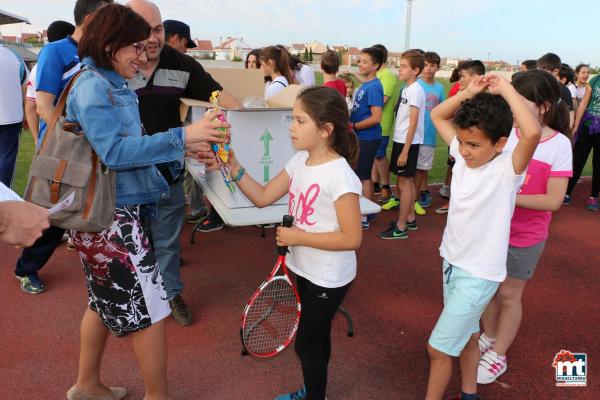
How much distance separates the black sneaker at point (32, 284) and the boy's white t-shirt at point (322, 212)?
261 centimetres

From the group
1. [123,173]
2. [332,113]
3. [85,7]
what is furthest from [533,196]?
[85,7]

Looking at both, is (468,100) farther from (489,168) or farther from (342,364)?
(342,364)

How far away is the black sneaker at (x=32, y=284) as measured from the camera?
3675 mm

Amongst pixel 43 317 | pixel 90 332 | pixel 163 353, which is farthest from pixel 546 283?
pixel 43 317

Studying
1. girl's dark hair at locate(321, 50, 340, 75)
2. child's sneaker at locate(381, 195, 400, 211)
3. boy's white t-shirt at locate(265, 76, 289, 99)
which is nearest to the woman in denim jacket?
boy's white t-shirt at locate(265, 76, 289, 99)

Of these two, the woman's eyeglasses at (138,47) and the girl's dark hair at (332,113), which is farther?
the girl's dark hair at (332,113)

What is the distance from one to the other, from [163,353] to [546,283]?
3601mm

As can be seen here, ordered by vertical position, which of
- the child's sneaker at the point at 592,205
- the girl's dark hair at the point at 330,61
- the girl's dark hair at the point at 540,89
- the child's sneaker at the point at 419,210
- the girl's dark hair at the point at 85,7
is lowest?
the child's sneaker at the point at 592,205

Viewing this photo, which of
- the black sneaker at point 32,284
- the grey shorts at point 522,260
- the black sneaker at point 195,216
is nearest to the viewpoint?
the grey shorts at point 522,260

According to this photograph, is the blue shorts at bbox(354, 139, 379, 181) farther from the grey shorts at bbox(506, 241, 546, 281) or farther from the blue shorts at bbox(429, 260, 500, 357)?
the blue shorts at bbox(429, 260, 500, 357)

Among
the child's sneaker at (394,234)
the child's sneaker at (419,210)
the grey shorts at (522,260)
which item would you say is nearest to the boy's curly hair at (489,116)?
the grey shorts at (522,260)

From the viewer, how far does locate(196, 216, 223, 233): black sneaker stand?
524 cm

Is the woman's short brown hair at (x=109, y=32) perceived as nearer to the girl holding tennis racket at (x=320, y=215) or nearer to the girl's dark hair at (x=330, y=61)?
the girl holding tennis racket at (x=320, y=215)

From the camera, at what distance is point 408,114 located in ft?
17.0
